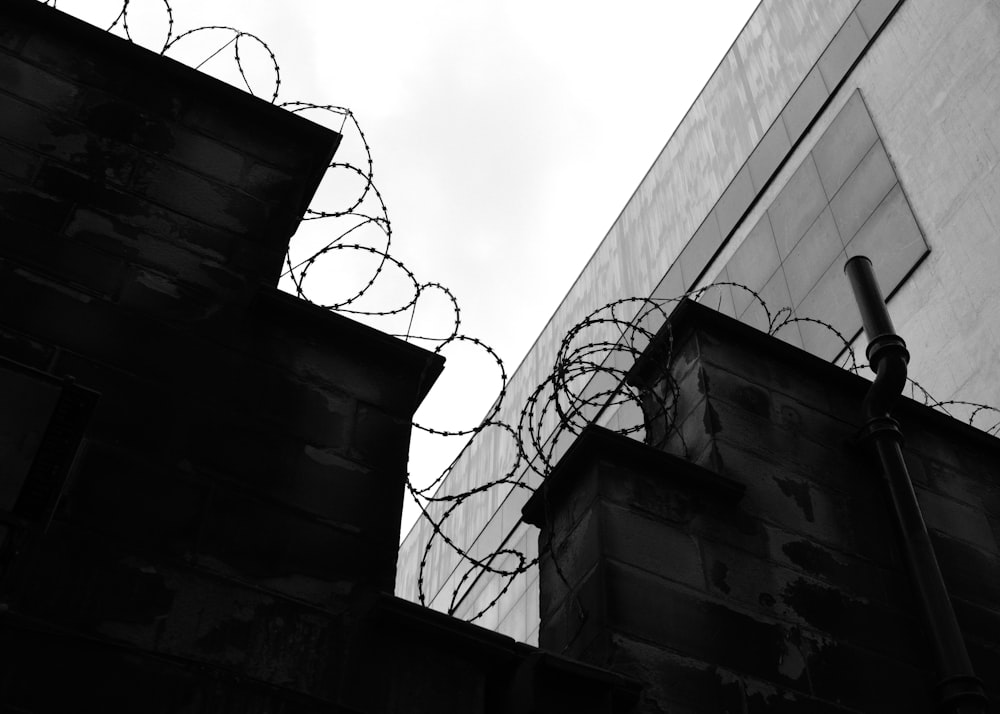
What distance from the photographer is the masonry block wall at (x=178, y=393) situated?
3.99m

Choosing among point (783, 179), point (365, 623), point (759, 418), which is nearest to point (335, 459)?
point (365, 623)

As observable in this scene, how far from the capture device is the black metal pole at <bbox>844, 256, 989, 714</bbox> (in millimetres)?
5445

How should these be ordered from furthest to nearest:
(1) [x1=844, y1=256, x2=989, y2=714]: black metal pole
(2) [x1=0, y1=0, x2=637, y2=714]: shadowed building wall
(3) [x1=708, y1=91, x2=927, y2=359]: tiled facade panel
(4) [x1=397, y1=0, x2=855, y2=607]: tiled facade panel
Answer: (4) [x1=397, y1=0, x2=855, y2=607]: tiled facade panel → (3) [x1=708, y1=91, x2=927, y2=359]: tiled facade panel → (1) [x1=844, y1=256, x2=989, y2=714]: black metal pole → (2) [x1=0, y1=0, x2=637, y2=714]: shadowed building wall

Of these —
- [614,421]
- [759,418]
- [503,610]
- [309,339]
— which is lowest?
[309,339]

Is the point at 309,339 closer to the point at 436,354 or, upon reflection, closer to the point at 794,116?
the point at 436,354

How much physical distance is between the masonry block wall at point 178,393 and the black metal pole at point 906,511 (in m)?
2.81

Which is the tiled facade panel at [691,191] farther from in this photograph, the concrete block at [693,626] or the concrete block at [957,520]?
the concrete block at [693,626]

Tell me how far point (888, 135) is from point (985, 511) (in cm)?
1112

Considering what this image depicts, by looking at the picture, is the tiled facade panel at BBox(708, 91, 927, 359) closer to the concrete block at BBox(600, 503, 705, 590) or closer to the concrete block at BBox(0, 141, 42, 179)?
the concrete block at BBox(600, 503, 705, 590)

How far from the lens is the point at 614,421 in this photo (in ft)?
71.1

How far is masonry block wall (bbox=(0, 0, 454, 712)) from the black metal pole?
281 centimetres

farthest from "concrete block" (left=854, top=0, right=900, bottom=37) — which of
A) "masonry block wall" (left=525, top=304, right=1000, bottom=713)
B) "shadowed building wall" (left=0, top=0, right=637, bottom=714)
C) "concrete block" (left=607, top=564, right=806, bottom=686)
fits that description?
"concrete block" (left=607, top=564, right=806, bottom=686)

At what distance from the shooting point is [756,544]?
228 inches

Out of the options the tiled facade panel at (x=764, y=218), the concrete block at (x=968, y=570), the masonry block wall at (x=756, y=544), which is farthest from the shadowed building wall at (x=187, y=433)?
the tiled facade panel at (x=764, y=218)
